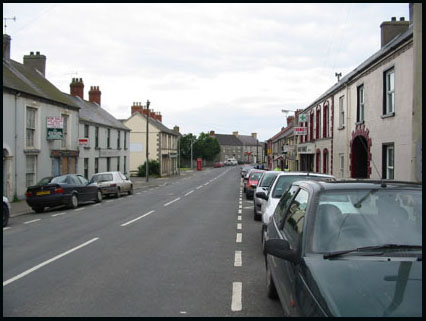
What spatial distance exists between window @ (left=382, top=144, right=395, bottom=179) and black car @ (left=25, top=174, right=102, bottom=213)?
1296 centimetres

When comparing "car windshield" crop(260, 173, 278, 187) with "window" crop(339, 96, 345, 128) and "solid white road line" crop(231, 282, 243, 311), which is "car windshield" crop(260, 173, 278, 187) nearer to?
"solid white road line" crop(231, 282, 243, 311)

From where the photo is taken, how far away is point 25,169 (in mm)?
21406

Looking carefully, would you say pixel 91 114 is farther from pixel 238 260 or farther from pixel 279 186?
pixel 238 260

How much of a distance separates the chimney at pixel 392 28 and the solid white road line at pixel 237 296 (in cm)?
1712

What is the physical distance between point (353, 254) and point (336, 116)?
767 inches

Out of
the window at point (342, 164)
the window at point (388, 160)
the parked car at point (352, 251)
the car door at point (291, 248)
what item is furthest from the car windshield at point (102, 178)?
the parked car at point (352, 251)

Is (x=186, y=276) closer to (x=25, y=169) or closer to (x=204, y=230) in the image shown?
(x=204, y=230)

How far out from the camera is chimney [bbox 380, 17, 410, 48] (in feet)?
62.3

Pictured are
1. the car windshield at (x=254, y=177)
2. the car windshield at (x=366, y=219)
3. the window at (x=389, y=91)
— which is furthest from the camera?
the car windshield at (x=254, y=177)

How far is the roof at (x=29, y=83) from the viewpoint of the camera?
69.1 ft

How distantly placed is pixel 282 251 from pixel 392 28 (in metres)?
18.7

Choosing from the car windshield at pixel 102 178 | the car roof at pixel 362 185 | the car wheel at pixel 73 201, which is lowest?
the car wheel at pixel 73 201

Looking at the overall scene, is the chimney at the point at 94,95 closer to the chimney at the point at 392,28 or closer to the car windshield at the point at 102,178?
the car windshield at the point at 102,178

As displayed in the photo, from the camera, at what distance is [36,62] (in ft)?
98.4
